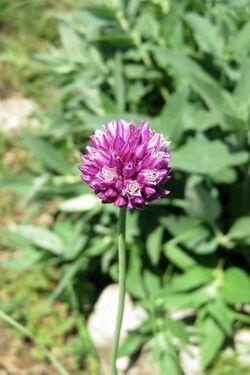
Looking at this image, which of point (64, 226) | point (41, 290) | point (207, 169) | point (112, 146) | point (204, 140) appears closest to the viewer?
point (112, 146)

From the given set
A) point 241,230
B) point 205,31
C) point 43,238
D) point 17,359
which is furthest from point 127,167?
point 17,359

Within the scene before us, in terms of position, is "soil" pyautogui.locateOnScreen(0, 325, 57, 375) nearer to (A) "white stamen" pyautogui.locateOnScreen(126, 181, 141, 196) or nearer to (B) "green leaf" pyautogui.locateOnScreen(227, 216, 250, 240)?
(B) "green leaf" pyautogui.locateOnScreen(227, 216, 250, 240)

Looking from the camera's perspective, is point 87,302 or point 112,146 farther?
point 87,302

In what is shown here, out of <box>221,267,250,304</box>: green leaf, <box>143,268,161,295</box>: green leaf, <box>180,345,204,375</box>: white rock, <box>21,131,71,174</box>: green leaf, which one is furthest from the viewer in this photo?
<box>21,131,71,174</box>: green leaf

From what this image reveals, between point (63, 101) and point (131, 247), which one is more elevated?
point (63, 101)

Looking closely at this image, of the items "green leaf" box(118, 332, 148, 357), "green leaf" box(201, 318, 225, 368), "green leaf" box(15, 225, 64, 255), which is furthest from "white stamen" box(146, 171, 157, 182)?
"green leaf" box(15, 225, 64, 255)

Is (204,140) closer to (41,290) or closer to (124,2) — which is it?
(124,2)

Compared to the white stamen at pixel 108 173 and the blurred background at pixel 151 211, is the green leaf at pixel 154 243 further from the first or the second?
the white stamen at pixel 108 173

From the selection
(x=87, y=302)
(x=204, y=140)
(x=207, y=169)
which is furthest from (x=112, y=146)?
(x=87, y=302)
